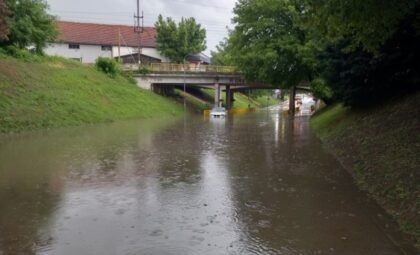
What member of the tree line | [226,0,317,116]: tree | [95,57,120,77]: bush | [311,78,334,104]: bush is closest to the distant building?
[95,57,120,77]: bush

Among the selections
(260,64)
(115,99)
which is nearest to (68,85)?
(115,99)

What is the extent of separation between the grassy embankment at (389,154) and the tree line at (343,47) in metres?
1.33

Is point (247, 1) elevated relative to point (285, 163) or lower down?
elevated

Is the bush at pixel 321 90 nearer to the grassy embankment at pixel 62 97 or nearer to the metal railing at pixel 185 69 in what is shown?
the grassy embankment at pixel 62 97

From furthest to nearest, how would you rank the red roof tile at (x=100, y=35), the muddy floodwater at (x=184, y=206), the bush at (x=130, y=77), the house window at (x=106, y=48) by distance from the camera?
the house window at (x=106, y=48) → the red roof tile at (x=100, y=35) → the bush at (x=130, y=77) → the muddy floodwater at (x=184, y=206)

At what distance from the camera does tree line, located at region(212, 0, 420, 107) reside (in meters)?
11.4

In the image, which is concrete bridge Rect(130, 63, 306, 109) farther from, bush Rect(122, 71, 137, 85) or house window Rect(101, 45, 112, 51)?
house window Rect(101, 45, 112, 51)

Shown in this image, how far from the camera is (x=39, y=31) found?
4503cm

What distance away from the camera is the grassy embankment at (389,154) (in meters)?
8.90

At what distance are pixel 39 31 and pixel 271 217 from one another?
1636 inches

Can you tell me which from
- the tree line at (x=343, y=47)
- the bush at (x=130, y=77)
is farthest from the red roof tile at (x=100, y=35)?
the tree line at (x=343, y=47)

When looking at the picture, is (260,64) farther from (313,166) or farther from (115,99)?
(313,166)

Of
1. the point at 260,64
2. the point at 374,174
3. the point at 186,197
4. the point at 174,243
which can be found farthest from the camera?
the point at 260,64

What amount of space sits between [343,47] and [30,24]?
3307 cm
